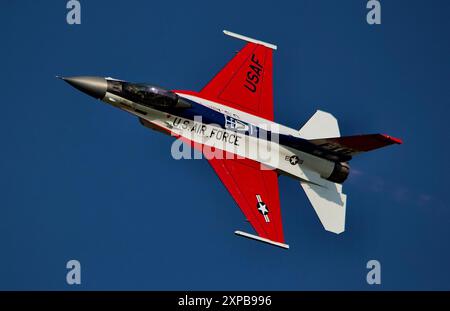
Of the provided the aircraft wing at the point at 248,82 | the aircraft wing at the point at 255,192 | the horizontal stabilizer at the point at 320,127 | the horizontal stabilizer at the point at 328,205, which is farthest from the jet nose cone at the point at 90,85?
the horizontal stabilizer at the point at 328,205

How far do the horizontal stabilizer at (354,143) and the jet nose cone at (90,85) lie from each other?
634 cm

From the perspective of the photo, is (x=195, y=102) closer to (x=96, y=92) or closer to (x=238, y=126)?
(x=238, y=126)

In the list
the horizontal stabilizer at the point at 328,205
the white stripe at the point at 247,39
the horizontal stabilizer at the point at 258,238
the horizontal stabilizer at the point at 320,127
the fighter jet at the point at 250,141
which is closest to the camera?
the horizontal stabilizer at the point at 258,238

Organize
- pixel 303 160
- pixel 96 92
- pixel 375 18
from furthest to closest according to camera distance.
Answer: pixel 375 18
pixel 303 160
pixel 96 92

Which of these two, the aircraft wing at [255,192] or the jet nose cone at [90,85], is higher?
the jet nose cone at [90,85]

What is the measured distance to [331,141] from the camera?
946 inches

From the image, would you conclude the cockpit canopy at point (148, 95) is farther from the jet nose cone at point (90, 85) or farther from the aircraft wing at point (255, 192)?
the aircraft wing at point (255, 192)

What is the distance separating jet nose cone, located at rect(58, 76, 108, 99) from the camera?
22984mm

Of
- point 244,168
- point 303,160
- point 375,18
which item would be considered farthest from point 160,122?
point 375,18

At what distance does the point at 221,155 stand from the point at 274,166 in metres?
1.64

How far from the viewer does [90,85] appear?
907 inches

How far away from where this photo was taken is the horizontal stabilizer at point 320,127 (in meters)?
25.1

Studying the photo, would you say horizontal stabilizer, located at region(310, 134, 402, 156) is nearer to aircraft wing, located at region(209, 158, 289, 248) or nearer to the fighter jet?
the fighter jet

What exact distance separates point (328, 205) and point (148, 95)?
20.8ft
